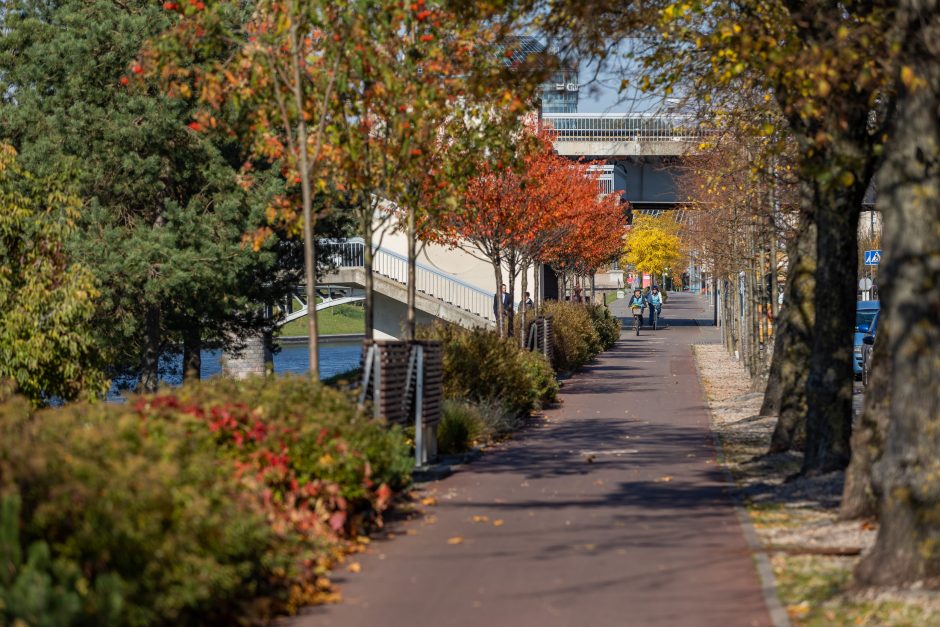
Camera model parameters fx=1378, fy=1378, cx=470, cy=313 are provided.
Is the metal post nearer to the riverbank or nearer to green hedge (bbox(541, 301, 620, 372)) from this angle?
green hedge (bbox(541, 301, 620, 372))

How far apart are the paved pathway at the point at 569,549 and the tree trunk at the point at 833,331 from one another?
45.2 inches

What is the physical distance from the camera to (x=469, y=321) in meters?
40.5

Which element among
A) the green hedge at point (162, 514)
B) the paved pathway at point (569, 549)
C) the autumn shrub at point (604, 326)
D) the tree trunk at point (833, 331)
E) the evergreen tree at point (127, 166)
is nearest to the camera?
the green hedge at point (162, 514)

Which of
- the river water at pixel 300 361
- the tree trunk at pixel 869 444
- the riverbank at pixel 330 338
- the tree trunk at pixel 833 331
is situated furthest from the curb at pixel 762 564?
the riverbank at pixel 330 338

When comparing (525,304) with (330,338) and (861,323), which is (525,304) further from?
(330,338)

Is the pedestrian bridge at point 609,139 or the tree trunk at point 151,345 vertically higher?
the pedestrian bridge at point 609,139

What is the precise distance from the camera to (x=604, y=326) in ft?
154

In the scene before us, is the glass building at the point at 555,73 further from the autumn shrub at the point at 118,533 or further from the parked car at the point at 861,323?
the parked car at the point at 861,323

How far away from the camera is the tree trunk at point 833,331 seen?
1320cm

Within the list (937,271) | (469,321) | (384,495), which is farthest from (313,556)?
(469,321)

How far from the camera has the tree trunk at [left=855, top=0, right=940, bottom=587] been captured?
8.10 m

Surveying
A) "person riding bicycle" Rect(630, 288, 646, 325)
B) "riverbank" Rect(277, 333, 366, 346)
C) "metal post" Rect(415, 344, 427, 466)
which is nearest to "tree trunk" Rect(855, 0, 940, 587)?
"metal post" Rect(415, 344, 427, 466)

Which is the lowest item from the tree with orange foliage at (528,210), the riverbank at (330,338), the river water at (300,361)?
the river water at (300,361)

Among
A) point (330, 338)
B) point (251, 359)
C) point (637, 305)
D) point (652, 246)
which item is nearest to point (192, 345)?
point (251, 359)
